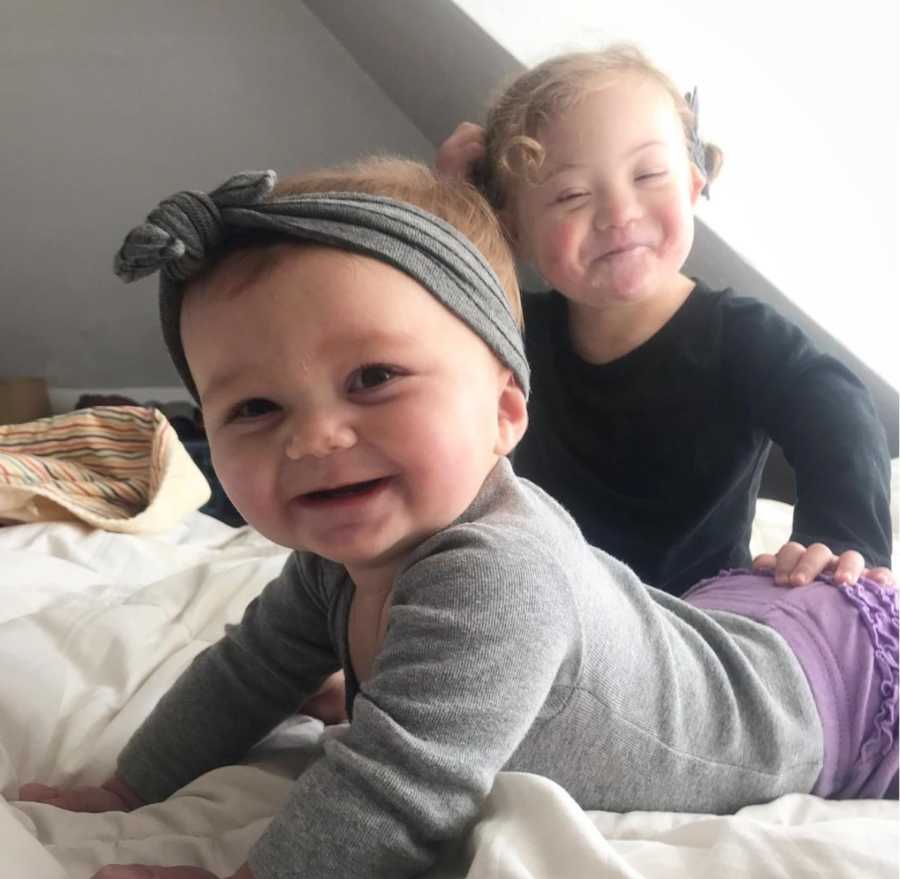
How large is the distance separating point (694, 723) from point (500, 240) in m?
0.44

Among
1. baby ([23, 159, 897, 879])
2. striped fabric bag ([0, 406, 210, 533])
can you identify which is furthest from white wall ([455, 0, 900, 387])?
striped fabric bag ([0, 406, 210, 533])

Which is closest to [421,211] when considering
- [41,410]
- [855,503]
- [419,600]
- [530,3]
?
[419,600]

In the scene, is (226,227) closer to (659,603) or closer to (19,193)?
(659,603)

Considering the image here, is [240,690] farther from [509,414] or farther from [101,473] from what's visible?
[101,473]

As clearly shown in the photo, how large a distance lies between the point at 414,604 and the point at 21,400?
2547mm

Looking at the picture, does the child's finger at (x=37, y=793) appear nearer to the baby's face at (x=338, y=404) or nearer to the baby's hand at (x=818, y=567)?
the baby's face at (x=338, y=404)

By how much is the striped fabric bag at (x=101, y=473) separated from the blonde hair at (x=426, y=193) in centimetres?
92

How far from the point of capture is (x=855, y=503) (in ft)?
3.37

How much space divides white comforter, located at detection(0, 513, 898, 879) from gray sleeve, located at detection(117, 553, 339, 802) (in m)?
0.04

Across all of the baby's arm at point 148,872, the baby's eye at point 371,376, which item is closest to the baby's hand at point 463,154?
the baby's eye at point 371,376

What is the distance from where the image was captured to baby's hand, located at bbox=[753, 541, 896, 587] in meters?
0.87

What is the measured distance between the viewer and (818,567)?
893 mm

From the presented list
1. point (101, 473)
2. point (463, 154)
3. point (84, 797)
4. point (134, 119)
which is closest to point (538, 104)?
point (463, 154)

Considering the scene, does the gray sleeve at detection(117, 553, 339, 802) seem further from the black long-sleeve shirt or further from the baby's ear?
the black long-sleeve shirt
